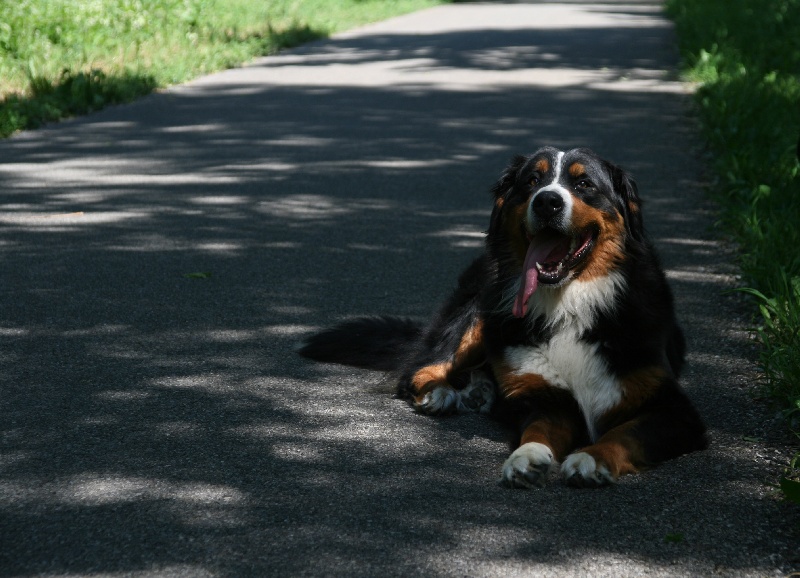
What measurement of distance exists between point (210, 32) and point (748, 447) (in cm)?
1527

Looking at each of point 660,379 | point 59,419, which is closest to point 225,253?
point 59,419

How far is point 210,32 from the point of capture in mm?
17984

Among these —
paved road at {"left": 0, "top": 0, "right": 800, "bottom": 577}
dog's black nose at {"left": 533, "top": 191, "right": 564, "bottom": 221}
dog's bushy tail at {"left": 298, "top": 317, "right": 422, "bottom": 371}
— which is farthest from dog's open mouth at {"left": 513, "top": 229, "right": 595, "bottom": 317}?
dog's bushy tail at {"left": 298, "top": 317, "right": 422, "bottom": 371}

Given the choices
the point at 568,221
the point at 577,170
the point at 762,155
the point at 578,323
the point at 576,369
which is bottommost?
the point at 762,155

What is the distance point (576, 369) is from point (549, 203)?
63 centimetres

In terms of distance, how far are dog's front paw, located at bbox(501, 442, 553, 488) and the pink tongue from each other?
1.99ft

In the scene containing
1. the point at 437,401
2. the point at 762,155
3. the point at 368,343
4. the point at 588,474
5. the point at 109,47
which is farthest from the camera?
the point at 109,47

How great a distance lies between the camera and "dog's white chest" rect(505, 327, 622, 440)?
414 cm

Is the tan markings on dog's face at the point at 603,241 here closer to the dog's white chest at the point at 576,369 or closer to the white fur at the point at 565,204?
the white fur at the point at 565,204

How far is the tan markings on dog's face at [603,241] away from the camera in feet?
13.5

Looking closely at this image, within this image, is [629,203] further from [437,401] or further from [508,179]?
[437,401]

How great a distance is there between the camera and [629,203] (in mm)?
4258

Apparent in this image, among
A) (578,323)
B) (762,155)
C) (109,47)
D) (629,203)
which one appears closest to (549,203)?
(629,203)

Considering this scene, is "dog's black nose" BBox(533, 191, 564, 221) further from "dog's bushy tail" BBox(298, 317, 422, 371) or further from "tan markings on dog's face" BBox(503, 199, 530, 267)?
"dog's bushy tail" BBox(298, 317, 422, 371)
